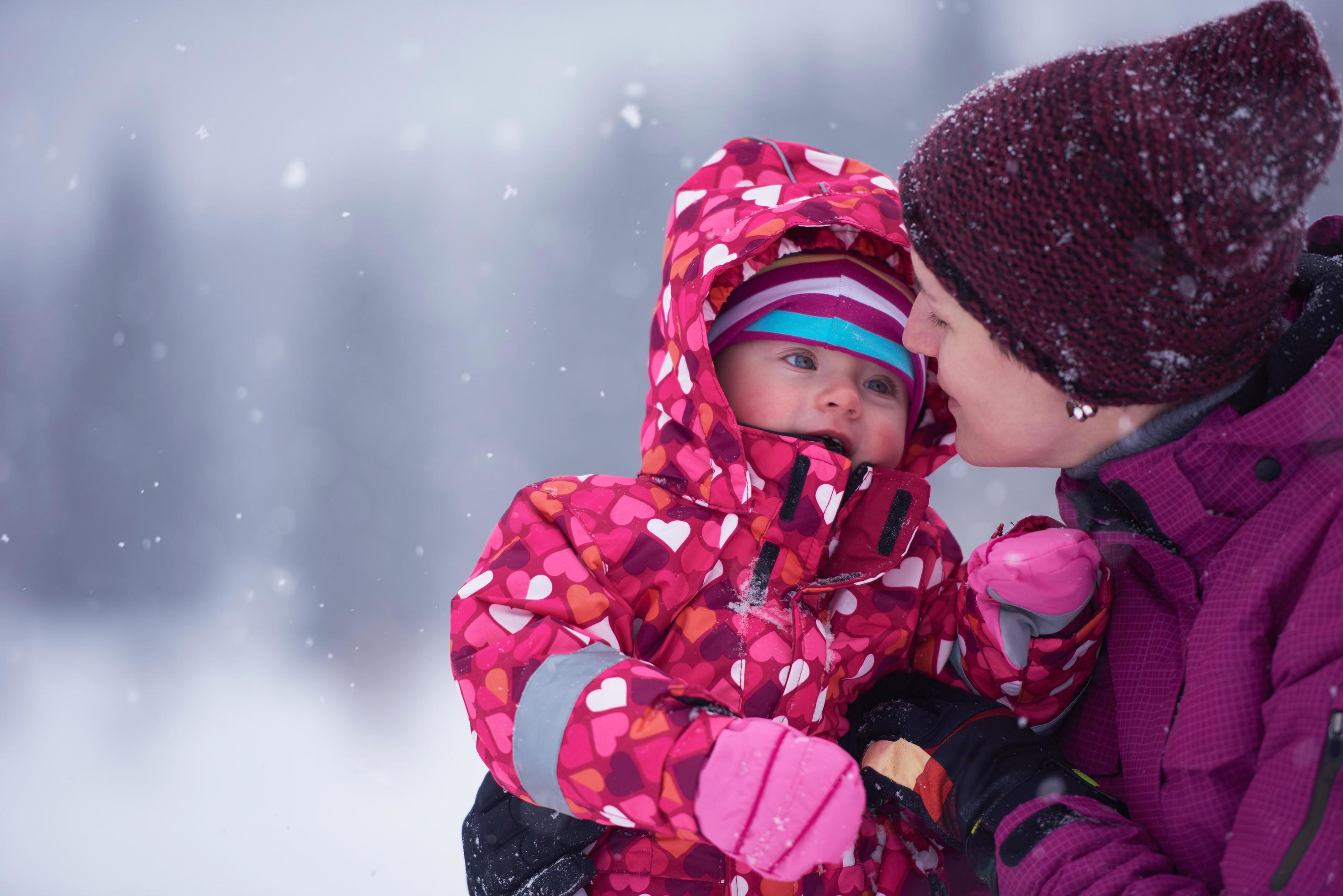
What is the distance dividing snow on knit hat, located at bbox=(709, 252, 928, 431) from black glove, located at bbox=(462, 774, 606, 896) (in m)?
0.55

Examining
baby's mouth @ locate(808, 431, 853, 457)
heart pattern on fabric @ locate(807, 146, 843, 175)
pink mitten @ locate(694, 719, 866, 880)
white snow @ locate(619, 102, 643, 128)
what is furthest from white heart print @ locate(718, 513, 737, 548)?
white snow @ locate(619, 102, 643, 128)

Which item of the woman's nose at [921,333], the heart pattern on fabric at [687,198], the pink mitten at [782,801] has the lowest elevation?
the pink mitten at [782,801]

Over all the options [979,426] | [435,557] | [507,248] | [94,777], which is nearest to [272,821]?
[94,777]

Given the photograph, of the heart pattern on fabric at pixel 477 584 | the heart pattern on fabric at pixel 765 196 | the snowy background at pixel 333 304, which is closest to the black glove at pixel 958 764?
the heart pattern on fabric at pixel 477 584

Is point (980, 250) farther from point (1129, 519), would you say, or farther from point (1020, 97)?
point (1129, 519)

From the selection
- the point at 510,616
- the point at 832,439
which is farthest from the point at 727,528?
the point at 510,616

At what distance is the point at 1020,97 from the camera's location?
0.79 meters

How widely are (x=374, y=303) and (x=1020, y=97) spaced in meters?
1.76

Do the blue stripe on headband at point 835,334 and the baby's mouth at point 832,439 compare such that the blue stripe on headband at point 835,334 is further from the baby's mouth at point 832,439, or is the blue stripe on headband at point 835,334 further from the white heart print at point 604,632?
the white heart print at point 604,632

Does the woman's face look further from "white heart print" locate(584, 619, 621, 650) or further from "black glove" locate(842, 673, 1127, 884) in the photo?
"white heart print" locate(584, 619, 621, 650)

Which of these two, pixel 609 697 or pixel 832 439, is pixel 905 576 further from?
pixel 609 697

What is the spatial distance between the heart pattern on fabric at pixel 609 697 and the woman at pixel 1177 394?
1.18 feet

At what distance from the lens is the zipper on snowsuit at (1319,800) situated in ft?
2.05

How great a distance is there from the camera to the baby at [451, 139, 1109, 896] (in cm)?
82
